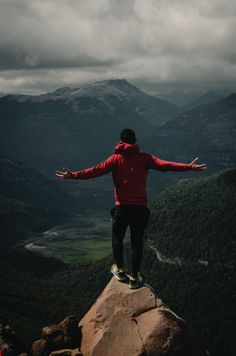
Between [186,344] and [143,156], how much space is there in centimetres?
1084

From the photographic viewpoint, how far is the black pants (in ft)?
95.0

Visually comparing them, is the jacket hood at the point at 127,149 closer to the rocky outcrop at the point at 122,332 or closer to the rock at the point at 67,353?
the rocky outcrop at the point at 122,332

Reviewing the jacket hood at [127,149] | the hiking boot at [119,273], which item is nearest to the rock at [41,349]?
the hiking boot at [119,273]

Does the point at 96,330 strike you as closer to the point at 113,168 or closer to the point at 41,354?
the point at 41,354

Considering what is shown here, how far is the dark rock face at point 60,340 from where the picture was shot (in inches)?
1193

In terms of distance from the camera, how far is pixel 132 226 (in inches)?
1155

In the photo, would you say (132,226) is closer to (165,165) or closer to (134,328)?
(165,165)

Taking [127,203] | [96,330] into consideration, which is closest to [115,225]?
[127,203]

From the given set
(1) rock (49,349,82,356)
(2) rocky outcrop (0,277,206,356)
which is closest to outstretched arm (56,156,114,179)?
(2) rocky outcrop (0,277,206,356)

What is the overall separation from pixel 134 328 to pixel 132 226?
18.8 ft

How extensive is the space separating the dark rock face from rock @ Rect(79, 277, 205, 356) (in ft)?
1.85

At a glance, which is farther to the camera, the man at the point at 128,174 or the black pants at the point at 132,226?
the black pants at the point at 132,226

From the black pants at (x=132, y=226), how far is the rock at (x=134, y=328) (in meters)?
1.94

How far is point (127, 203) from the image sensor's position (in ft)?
94.7
